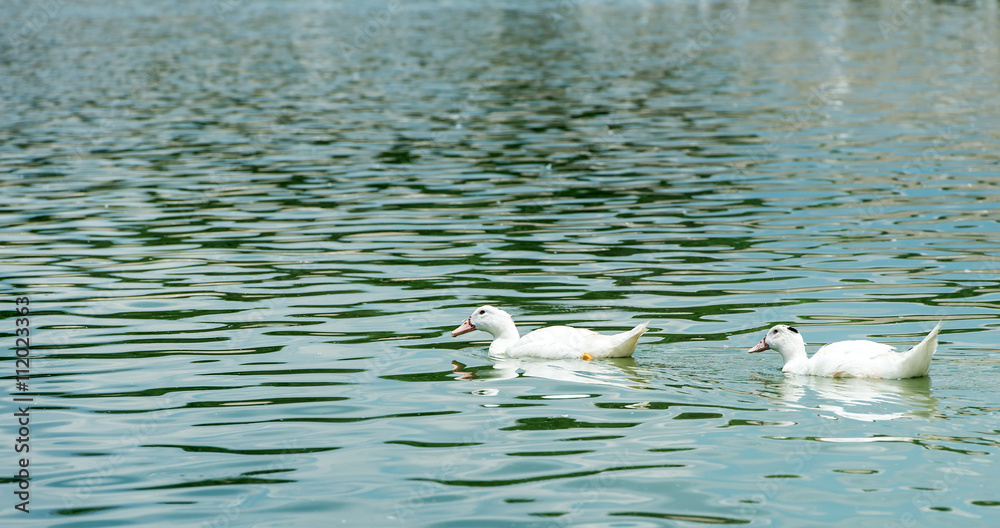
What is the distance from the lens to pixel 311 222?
21266 millimetres

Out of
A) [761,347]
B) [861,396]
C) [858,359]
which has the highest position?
[761,347]

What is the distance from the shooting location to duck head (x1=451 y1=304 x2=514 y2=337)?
13.4 meters

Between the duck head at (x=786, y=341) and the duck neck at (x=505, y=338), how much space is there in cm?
272

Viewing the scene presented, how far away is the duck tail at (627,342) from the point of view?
39.9ft

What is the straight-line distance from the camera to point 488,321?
13.5m

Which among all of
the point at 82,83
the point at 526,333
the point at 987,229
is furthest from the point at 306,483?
the point at 82,83

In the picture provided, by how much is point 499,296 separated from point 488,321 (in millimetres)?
2504

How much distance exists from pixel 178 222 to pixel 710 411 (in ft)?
42.5

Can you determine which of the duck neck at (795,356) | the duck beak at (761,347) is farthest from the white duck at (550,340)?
the duck neck at (795,356)

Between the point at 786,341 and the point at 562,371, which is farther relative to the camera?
the point at 562,371

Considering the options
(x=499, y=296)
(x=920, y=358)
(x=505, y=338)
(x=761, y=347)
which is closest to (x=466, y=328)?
(x=505, y=338)

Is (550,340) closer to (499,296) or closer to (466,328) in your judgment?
(466,328)

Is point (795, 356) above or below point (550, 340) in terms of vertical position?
below

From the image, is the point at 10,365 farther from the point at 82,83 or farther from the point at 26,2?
the point at 26,2
